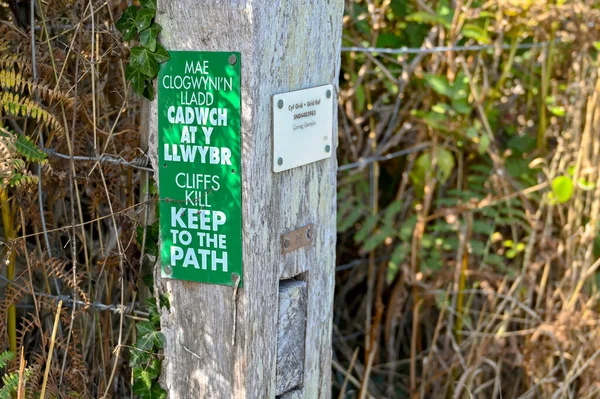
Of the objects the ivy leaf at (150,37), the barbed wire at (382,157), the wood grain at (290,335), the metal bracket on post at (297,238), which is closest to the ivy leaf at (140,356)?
the wood grain at (290,335)

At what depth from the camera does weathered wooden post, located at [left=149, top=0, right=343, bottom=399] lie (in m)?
1.82

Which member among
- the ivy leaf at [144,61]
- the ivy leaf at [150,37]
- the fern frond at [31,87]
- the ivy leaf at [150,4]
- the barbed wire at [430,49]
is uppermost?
the ivy leaf at [150,4]

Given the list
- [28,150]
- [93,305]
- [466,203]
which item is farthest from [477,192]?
[28,150]

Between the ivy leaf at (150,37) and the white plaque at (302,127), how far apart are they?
326 millimetres

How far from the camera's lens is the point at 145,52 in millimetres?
1894

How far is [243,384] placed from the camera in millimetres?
1907

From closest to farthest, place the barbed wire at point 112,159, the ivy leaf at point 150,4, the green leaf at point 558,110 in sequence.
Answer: the ivy leaf at point 150,4, the barbed wire at point 112,159, the green leaf at point 558,110

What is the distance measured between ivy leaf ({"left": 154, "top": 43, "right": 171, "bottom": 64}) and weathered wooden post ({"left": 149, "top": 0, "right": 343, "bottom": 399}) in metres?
0.02

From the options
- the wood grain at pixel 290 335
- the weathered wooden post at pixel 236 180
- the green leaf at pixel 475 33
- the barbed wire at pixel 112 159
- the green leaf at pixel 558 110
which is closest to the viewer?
the weathered wooden post at pixel 236 180

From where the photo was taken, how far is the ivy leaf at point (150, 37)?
1890 mm

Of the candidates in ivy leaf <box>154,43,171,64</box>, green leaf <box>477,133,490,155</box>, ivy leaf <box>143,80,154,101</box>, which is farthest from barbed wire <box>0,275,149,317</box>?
green leaf <box>477,133,490,155</box>

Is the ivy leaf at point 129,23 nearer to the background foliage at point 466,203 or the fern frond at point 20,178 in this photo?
the fern frond at point 20,178

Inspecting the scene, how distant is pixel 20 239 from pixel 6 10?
2.60 feet

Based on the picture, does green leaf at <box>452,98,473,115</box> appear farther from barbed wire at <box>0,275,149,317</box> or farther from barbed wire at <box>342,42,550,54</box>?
barbed wire at <box>0,275,149,317</box>
